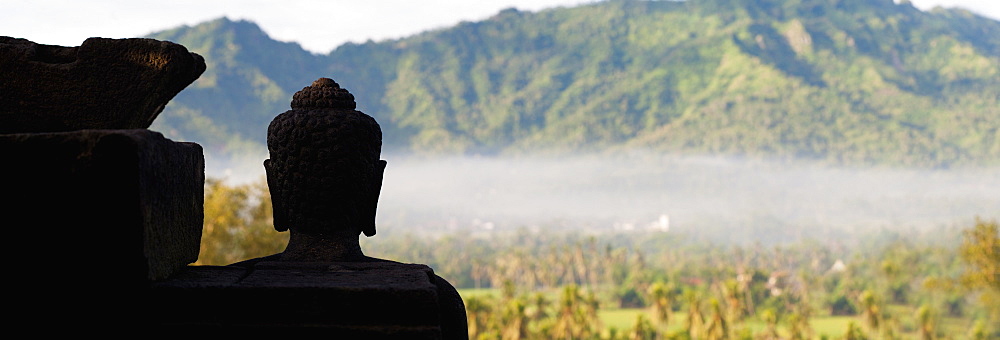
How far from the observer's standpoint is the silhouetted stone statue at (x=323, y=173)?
4.00m

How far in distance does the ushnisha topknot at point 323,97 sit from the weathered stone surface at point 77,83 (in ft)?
2.77

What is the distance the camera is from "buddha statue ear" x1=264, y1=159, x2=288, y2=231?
4.19m

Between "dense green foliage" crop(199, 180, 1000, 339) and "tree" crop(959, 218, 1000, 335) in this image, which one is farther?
"dense green foliage" crop(199, 180, 1000, 339)

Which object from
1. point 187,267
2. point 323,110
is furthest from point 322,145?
point 187,267

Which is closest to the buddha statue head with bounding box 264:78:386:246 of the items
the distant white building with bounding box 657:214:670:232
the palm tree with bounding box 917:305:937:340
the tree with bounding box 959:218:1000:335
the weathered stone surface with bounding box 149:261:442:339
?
the weathered stone surface with bounding box 149:261:442:339

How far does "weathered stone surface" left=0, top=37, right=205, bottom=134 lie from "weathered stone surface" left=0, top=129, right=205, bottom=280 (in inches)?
24.5

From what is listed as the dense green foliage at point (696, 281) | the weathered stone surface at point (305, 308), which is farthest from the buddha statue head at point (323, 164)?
Answer: the dense green foliage at point (696, 281)

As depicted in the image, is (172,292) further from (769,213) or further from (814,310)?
(769,213)

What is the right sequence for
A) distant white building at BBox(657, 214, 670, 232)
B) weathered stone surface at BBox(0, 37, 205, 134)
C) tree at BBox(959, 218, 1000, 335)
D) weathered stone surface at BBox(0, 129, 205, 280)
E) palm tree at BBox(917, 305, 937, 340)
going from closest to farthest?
1. weathered stone surface at BBox(0, 129, 205, 280)
2. weathered stone surface at BBox(0, 37, 205, 134)
3. tree at BBox(959, 218, 1000, 335)
4. palm tree at BBox(917, 305, 937, 340)
5. distant white building at BBox(657, 214, 670, 232)

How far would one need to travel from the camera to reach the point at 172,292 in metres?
2.90

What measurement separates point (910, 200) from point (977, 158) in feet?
68.7

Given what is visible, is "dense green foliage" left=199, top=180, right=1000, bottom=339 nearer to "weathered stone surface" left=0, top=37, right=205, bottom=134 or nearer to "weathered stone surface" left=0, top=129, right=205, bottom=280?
"weathered stone surface" left=0, top=37, right=205, bottom=134

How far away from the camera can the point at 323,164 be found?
4.02 meters

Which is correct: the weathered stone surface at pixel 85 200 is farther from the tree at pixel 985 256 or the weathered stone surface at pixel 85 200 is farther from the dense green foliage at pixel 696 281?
the tree at pixel 985 256
